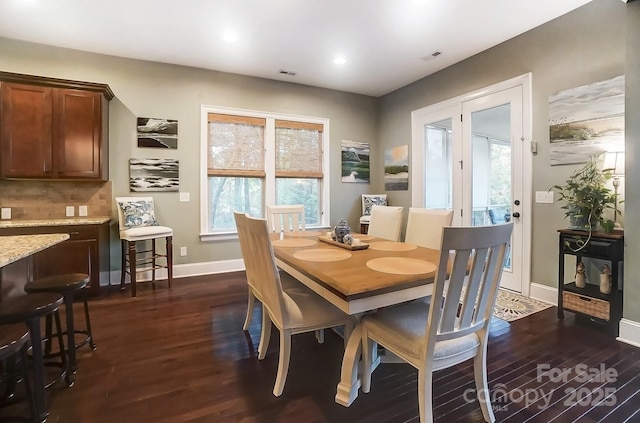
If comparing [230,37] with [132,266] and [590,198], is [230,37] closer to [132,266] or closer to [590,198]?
[132,266]

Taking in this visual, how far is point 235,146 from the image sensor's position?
4.47 metres

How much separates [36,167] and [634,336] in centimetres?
563

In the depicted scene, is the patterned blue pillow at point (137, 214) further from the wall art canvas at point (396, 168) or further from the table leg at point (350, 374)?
the wall art canvas at point (396, 168)

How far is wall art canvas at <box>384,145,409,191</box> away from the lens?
196 inches

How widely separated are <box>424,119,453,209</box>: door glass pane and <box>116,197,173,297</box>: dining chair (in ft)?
11.8

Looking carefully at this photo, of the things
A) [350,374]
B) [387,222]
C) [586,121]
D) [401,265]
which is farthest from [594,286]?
[350,374]

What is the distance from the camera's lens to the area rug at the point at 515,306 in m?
2.86

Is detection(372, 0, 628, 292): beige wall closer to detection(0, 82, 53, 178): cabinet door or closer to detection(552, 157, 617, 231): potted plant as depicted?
detection(552, 157, 617, 231): potted plant

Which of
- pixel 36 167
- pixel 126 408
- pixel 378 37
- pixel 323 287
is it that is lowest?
pixel 126 408

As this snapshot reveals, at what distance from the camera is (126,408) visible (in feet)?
5.38

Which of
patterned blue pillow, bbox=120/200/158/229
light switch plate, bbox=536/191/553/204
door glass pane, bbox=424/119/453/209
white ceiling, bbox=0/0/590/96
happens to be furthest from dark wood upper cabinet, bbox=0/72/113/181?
light switch plate, bbox=536/191/553/204

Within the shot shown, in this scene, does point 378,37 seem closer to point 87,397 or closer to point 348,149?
point 348,149

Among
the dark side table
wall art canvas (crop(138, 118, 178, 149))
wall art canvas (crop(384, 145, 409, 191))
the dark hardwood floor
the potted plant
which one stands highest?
wall art canvas (crop(138, 118, 178, 149))

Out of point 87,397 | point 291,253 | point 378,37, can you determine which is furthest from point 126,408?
point 378,37
